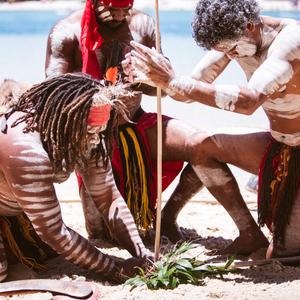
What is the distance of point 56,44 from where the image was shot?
4938 millimetres

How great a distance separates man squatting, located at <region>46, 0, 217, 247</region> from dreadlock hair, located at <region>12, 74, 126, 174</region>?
0.87 m

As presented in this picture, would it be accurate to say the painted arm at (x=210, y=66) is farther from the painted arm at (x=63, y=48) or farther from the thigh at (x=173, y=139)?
the painted arm at (x=63, y=48)

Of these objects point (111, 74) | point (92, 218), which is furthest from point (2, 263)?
point (111, 74)

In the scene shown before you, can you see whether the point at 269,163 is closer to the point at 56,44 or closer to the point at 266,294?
the point at 266,294

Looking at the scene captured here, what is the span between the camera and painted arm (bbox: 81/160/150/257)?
4.34m

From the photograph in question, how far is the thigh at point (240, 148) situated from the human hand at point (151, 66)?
85 centimetres

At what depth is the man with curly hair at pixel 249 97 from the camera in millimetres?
3906

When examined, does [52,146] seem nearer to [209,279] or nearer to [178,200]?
[209,279]

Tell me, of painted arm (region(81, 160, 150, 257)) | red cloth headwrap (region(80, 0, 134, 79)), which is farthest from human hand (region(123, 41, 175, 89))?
→ red cloth headwrap (region(80, 0, 134, 79))

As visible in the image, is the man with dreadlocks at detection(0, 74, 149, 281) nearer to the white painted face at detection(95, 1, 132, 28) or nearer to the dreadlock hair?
the dreadlock hair

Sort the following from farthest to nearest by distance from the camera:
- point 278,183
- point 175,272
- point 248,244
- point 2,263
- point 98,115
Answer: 1. point 248,244
2. point 278,183
3. point 2,263
4. point 175,272
5. point 98,115

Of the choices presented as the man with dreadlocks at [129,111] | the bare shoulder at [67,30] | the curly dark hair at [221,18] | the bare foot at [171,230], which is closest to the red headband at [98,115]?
the curly dark hair at [221,18]

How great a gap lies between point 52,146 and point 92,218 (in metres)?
1.25

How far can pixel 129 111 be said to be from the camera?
490cm
